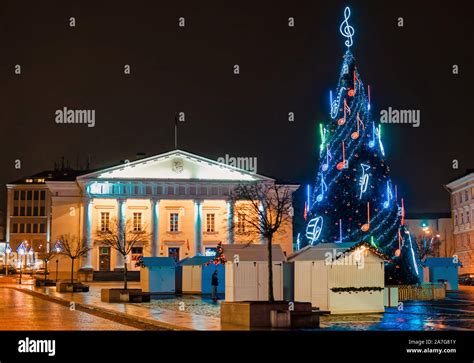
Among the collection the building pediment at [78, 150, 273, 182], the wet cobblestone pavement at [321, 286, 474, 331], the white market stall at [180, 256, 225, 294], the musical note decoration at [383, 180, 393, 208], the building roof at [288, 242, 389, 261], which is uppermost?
the building pediment at [78, 150, 273, 182]

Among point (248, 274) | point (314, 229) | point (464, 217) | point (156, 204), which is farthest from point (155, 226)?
point (248, 274)

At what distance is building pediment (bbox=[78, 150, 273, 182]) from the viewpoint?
82875mm

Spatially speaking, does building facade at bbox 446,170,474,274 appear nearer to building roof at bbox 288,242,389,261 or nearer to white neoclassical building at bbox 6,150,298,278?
white neoclassical building at bbox 6,150,298,278

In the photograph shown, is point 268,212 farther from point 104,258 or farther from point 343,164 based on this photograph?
point 104,258

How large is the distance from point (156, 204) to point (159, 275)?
36.4 metres

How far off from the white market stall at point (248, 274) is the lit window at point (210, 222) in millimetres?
54412

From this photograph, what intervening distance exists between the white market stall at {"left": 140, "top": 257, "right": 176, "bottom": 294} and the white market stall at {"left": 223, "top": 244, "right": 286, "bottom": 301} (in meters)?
16.3

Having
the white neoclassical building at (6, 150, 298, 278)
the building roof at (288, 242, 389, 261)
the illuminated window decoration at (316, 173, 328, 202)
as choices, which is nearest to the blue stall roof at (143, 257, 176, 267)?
the illuminated window decoration at (316, 173, 328, 202)

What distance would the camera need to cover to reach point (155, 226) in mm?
83938
